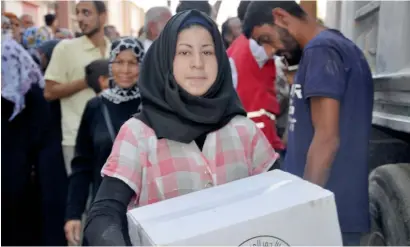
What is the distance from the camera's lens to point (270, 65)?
312cm

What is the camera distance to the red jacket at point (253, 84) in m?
2.97

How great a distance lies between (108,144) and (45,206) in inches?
60.1

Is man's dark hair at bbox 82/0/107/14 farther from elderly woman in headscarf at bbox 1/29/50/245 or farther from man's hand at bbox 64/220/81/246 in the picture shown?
man's hand at bbox 64/220/81/246

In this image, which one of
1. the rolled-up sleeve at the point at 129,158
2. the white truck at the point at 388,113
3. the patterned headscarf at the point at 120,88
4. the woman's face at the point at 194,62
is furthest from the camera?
the patterned headscarf at the point at 120,88

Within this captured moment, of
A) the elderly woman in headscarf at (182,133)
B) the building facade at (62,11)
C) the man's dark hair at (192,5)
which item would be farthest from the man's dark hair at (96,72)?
the building facade at (62,11)

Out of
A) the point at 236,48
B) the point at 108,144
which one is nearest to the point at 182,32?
the point at 108,144

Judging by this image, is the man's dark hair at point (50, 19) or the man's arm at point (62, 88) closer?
the man's arm at point (62, 88)

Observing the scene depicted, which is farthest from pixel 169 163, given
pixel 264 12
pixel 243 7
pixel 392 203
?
pixel 243 7

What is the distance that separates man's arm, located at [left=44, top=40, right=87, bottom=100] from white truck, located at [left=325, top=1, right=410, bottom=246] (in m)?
1.82

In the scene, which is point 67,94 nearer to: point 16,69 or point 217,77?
point 16,69

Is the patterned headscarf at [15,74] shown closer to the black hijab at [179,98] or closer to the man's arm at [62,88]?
the man's arm at [62,88]

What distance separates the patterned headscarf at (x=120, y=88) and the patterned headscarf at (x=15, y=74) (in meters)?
1.04

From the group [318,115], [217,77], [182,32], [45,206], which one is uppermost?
[182,32]

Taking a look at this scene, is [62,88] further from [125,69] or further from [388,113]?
[388,113]
